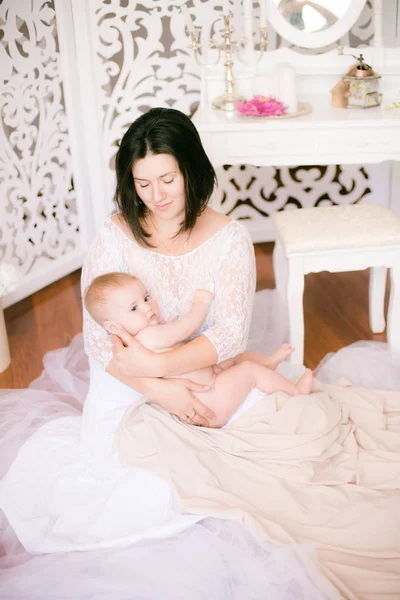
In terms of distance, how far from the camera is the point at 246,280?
5.69ft

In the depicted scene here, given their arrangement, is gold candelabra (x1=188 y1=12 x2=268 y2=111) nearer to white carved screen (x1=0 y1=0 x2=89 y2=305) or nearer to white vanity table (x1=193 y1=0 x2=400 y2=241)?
white vanity table (x1=193 y1=0 x2=400 y2=241)

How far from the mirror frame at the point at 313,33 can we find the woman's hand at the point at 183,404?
1825mm

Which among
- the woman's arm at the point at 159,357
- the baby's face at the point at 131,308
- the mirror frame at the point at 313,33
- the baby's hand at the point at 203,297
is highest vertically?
the mirror frame at the point at 313,33

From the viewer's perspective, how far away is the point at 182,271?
71.0 inches

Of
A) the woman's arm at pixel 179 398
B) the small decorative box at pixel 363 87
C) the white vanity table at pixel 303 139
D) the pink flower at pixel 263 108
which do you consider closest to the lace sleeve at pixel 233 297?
the woman's arm at pixel 179 398

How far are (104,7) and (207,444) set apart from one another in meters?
2.21

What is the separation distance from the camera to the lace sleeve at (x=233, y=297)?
168 centimetres

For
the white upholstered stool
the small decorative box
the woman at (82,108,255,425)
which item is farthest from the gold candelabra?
the woman at (82,108,255,425)

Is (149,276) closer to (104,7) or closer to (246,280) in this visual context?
(246,280)

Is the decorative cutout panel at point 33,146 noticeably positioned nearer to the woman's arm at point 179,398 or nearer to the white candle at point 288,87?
the white candle at point 288,87

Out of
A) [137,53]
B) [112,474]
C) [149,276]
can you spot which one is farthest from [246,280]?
[137,53]

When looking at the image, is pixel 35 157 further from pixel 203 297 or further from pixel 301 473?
pixel 301 473

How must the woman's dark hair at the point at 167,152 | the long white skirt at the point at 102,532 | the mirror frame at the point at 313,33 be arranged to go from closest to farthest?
1. the long white skirt at the point at 102,532
2. the woman's dark hair at the point at 167,152
3. the mirror frame at the point at 313,33

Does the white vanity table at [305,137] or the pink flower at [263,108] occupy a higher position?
the pink flower at [263,108]
